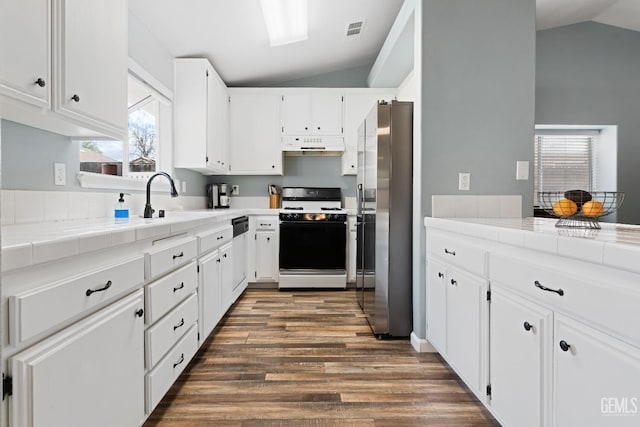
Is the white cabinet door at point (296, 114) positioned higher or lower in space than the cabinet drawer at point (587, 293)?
higher

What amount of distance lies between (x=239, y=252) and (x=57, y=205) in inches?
80.7

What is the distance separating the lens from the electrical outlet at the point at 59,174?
1.89 meters

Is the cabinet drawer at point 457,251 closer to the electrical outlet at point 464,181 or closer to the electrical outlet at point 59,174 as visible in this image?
the electrical outlet at point 464,181

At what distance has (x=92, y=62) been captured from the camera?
1.73 metres

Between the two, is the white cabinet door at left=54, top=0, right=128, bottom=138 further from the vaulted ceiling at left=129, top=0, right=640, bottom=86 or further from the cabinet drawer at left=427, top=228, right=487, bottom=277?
the cabinet drawer at left=427, top=228, right=487, bottom=277

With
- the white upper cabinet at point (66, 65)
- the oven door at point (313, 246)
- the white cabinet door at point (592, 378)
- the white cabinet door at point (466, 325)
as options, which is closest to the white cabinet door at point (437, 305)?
the white cabinet door at point (466, 325)

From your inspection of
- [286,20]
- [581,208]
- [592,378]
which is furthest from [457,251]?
[286,20]

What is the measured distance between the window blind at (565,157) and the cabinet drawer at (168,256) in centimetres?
426

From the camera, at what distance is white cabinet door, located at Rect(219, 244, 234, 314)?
2926mm

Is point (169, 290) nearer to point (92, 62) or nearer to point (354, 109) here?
point (92, 62)

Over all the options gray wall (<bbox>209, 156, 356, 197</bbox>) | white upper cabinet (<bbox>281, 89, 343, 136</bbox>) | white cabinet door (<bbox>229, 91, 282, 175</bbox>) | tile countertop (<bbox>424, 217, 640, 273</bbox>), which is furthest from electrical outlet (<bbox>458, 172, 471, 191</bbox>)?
white cabinet door (<bbox>229, 91, 282, 175</bbox>)

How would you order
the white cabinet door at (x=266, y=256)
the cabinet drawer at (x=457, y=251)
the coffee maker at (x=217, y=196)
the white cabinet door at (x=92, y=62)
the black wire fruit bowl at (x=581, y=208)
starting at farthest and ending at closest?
the coffee maker at (x=217, y=196)
the white cabinet door at (x=266, y=256)
the cabinet drawer at (x=457, y=251)
the white cabinet door at (x=92, y=62)
the black wire fruit bowl at (x=581, y=208)

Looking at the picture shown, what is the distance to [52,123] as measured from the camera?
5.49 feet

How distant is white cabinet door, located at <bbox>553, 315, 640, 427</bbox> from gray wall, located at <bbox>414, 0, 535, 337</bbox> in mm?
1436
